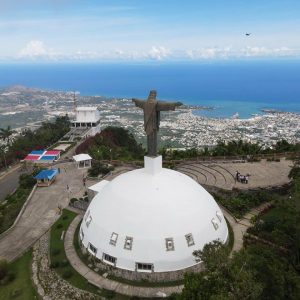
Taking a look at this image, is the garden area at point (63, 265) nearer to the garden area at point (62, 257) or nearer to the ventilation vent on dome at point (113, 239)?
the garden area at point (62, 257)

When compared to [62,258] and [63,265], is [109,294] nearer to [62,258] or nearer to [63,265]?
[63,265]

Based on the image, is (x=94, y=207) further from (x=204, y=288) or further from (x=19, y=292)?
(x=204, y=288)

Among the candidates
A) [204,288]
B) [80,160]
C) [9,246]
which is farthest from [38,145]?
[204,288]

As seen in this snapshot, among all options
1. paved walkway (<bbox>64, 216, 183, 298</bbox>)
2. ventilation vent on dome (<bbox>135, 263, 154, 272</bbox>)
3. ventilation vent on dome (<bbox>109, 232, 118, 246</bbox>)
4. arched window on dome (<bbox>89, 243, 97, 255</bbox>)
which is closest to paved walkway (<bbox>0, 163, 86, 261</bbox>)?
paved walkway (<bbox>64, 216, 183, 298</bbox>)

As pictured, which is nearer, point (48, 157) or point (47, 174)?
point (47, 174)

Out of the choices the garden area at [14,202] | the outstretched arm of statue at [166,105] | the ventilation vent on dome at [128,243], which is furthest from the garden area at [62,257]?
the outstretched arm of statue at [166,105]

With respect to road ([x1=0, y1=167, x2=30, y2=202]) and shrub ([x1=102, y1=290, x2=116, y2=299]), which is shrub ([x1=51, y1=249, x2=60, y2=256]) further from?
road ([x1=0, y1=167, x2=30, y2=202])

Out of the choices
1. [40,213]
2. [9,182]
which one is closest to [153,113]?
[40,213]
